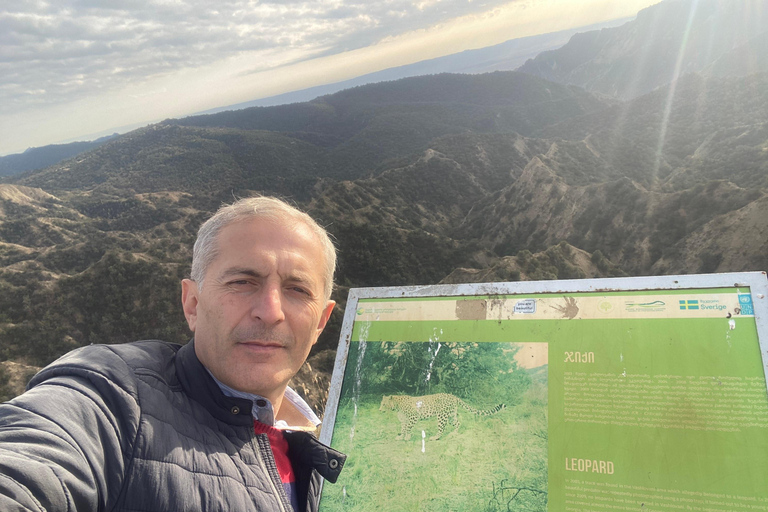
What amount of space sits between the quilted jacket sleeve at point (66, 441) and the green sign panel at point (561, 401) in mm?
1830

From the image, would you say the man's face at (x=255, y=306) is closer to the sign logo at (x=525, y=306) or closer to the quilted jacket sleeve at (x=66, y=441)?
the quilted jacket sleeve at (x=66, y=441)

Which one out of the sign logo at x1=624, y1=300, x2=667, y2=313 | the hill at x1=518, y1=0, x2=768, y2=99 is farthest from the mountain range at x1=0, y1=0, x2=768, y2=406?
the hill at x1=518, y1=0, x2=768, y2=99

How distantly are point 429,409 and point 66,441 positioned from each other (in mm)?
2131

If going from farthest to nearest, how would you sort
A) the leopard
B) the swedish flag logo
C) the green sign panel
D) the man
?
the leopard → the swedish flag logo → the green sign panel → the man

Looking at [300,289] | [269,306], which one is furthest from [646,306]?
[269,306]

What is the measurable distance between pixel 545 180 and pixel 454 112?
89.6 metres

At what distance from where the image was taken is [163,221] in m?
50.2

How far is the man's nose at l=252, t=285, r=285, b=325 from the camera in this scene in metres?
1.97

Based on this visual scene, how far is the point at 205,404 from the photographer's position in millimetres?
1893

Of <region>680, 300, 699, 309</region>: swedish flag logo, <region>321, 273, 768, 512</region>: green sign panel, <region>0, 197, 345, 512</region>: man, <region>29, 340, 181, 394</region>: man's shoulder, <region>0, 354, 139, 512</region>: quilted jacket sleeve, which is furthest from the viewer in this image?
<region>680, 300, 699, 309</region>: swedish flag logo

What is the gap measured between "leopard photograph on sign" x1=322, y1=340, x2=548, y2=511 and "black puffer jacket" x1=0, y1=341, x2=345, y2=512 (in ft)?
3.76

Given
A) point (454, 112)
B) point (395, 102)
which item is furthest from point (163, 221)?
point (395, 102)

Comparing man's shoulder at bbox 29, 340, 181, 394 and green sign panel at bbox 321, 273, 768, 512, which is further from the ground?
man's shoulder at bbox 29, 340, 181, 394

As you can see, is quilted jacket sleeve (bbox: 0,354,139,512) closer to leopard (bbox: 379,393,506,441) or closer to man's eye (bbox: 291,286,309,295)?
man's eye (bbox: 291,286,309,295)
